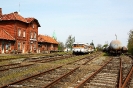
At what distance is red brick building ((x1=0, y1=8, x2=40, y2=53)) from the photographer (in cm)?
3447

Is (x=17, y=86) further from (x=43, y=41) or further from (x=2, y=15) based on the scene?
(x=43, y=41)

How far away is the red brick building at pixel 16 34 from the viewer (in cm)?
3447

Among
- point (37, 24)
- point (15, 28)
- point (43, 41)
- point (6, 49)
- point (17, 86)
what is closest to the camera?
point (17, 86)

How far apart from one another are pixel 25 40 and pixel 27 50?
231cm

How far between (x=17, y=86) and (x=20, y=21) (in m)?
32.7

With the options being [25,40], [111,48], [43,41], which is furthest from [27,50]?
[111,48]

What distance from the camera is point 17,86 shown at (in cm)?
714

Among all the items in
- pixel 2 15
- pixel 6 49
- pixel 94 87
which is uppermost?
pixel 2 15

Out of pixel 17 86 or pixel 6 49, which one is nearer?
pixel 17 86

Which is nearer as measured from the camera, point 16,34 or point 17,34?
point 16,34

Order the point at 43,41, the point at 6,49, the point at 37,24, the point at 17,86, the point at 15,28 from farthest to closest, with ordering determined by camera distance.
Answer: the point at 43,41 < the point at 37,24 < the point at 15,28 < the point at 6,49 < the point at 17,86

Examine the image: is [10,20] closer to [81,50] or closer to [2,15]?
[2,15]

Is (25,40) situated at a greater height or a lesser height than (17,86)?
greater

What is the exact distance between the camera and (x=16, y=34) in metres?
36.4
